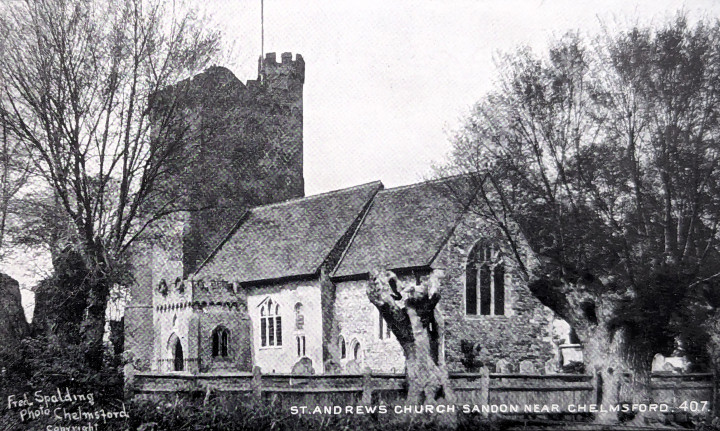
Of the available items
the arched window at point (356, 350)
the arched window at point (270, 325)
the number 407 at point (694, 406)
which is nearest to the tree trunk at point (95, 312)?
the number 407 at point (694, 406)

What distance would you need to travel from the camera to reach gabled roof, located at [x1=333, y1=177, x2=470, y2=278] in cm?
3062

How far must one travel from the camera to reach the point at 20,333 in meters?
18.5

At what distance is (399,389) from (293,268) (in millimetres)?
17952

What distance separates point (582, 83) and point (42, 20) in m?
15.1

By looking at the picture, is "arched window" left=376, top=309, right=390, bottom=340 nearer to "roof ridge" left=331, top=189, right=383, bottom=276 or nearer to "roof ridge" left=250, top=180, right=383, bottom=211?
"roof ridge" left=331, top=189, right=383, bottom=276

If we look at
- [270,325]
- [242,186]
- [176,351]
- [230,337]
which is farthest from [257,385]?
[242,186]

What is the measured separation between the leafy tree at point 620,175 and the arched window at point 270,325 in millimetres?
13364

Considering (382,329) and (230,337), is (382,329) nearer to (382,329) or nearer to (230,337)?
(382,329)

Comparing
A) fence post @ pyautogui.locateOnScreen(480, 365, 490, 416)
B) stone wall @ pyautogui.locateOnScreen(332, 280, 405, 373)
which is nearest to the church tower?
stone wall @ pyautogui.locateOnScreen(332, 280, 405, 373)

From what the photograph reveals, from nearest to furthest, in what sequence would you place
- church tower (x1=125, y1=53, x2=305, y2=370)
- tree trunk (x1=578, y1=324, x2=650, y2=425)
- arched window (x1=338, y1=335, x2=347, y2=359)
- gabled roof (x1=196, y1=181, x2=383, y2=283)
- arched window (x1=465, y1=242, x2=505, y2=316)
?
tree trunk (x1=578, y1=324, x2=650, y2=425)
arched window (x1=465, y1=242, x2=505, y2=316)
arched window (x1=338, y1=335, x2=347, y2=359)
gabled roof (x1=196, y1=181, x2=383, y2=283)
church tower (x1=125, y1=53, x2=305, y2=370)

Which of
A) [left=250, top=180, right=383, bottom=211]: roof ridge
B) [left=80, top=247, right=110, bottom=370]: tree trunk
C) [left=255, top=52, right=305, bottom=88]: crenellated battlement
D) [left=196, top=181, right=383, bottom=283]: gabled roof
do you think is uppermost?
[left=255, top=52, right=305, bottom=88]: crenellated battlement

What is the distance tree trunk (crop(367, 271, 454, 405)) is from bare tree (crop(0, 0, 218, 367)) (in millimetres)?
6924

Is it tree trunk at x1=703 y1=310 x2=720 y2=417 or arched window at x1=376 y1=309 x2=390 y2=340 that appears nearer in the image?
tree trunk at x1=703 y1=310 x2=720 y2=417

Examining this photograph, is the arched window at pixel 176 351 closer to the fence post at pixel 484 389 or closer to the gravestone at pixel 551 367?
the gravestone at pixel 551 367
